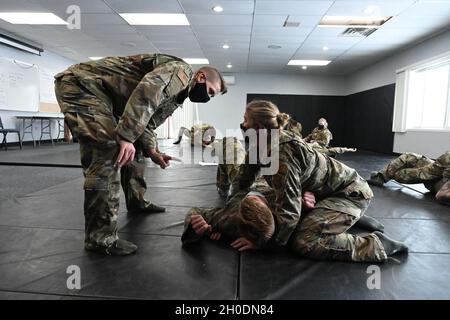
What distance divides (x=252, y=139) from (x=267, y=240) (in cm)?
56

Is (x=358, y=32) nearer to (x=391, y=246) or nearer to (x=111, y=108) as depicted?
(x=391, y=246)

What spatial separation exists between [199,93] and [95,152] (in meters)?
0.65

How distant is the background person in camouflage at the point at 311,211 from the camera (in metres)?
1.54

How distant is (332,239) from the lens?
1596 millimetres

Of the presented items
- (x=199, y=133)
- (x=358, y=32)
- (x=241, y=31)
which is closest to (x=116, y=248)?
(x=241, y=31)

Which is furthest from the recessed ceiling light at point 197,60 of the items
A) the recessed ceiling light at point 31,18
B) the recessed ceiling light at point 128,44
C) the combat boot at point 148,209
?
the combat boot at point 148,209

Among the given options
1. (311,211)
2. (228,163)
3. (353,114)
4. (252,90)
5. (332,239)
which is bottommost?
(332,239)

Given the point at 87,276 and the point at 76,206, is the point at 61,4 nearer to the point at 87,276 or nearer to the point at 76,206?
the point at 76,206

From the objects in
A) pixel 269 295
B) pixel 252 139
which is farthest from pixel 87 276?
pixel 252 139

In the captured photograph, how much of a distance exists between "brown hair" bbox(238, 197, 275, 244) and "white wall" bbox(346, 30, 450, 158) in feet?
20.9

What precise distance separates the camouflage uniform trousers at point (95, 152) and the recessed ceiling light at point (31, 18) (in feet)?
18.8

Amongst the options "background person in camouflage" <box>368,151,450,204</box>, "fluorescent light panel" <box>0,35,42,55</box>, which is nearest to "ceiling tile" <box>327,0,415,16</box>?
"background person in camouflage" <box>368,151,450,204</box>
